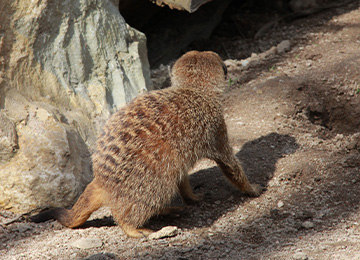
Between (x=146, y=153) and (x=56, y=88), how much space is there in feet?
4.63

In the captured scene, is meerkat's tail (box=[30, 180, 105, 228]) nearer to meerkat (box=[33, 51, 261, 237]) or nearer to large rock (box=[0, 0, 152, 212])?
meerkat (box=[33, 51, 261, 237])

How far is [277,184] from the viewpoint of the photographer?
3627mm

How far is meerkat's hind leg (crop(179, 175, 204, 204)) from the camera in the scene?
3502mm

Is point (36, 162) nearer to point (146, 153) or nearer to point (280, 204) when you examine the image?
point (146, 153)

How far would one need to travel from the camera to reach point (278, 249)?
9.02 feet

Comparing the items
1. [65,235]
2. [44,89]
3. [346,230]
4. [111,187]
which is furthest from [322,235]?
[44,89]

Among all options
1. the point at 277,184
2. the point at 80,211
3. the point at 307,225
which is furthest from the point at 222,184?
the point at 80,211

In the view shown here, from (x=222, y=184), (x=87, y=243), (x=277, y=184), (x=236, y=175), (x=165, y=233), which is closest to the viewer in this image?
(x=87, y=243)

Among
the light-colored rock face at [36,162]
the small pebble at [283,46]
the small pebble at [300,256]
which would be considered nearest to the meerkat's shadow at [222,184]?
the light-colored rock face at [36,162]

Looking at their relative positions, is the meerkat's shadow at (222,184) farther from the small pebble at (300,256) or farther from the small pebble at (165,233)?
the small pebble at (300,256)

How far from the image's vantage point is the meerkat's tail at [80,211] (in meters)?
3.02

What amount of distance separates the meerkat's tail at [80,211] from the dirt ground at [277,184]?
95 millimetres

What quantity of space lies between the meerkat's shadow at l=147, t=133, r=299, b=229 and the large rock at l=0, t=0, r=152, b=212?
0.89 m

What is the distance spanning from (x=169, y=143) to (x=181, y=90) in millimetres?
549
